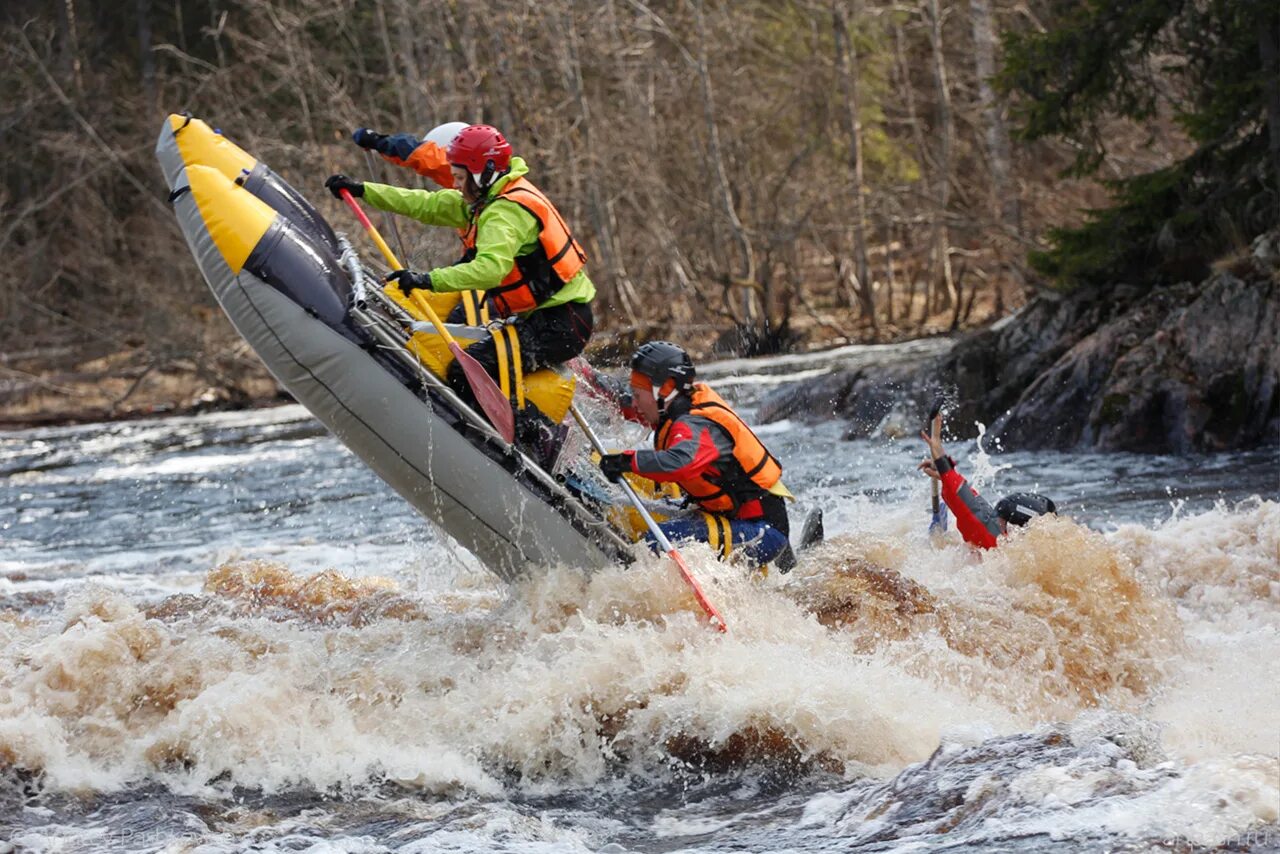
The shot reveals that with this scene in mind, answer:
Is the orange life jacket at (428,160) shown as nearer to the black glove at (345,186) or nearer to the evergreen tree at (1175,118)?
the black glove at (345,186)

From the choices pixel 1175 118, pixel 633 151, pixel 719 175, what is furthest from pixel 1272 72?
pixel 633 151

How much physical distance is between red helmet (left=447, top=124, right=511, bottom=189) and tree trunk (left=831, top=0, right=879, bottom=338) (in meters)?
18.0

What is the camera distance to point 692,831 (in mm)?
5211

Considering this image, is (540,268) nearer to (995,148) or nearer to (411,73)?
(995,148)

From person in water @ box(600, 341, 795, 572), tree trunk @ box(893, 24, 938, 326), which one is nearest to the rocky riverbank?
person in water @ box(600, 341, 795, 572)

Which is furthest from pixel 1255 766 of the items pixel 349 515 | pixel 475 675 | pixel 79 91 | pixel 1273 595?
pixel 79 91

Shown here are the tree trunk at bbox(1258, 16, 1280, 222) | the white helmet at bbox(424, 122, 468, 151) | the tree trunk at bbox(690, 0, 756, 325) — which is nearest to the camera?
the white helmet at bbox(424, 122, 468, 151)

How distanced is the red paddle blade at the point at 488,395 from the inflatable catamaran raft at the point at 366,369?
0.07 metres

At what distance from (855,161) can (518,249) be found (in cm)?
1960

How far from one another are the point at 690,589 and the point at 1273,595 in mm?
3199

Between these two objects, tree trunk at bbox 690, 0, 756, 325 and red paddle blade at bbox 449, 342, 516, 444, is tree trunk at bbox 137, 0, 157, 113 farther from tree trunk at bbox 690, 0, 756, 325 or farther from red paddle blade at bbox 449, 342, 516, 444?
red paddle blade at bbox 449, 342, 516, 444

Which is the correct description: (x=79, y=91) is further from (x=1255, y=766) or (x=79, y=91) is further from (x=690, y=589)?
(x=1255, y=766)

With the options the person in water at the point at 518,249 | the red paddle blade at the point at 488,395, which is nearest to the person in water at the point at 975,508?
the person in water at the point at 518,249

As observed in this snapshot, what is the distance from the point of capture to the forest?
2452cm
